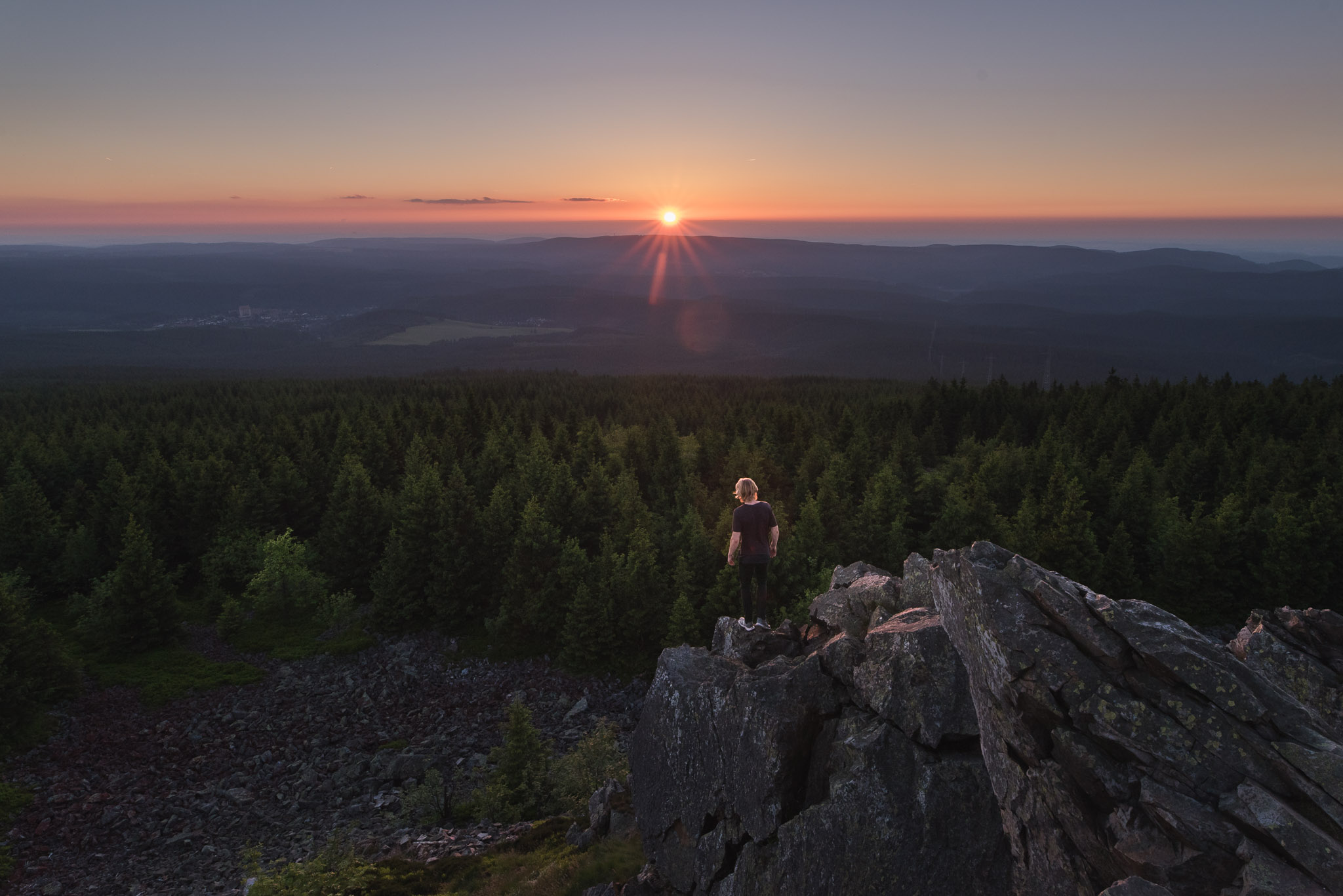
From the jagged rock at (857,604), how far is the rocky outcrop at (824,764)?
4 cm

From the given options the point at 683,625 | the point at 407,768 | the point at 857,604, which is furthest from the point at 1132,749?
the point at 407,768

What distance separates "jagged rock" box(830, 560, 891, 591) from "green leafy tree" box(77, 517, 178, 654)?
48.4 meters

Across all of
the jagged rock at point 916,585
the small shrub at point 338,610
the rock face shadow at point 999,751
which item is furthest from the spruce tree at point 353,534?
the jagged rock at point 916,585

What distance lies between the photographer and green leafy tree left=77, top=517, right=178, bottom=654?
149ft

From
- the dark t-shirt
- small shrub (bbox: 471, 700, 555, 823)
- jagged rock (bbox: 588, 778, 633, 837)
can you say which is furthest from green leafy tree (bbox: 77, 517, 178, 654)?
the dark t-shirt

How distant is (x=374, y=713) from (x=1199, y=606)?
56.2 m

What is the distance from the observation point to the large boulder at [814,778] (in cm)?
1150

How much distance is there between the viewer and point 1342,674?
12.6 m

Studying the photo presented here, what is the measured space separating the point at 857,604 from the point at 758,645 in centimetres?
271

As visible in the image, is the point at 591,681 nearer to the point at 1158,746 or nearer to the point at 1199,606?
the point at 1158,746

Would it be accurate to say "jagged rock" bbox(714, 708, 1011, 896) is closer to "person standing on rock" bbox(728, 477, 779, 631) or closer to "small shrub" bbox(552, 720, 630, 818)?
"person standing on rock" bbox(728, 477, 779, 631)

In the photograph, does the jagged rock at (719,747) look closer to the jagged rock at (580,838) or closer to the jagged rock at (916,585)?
the jagged rock at (916,585)

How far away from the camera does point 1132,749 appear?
31.1 feet

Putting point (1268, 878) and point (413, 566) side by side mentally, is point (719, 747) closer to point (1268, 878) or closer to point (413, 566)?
point (1268, 878)
